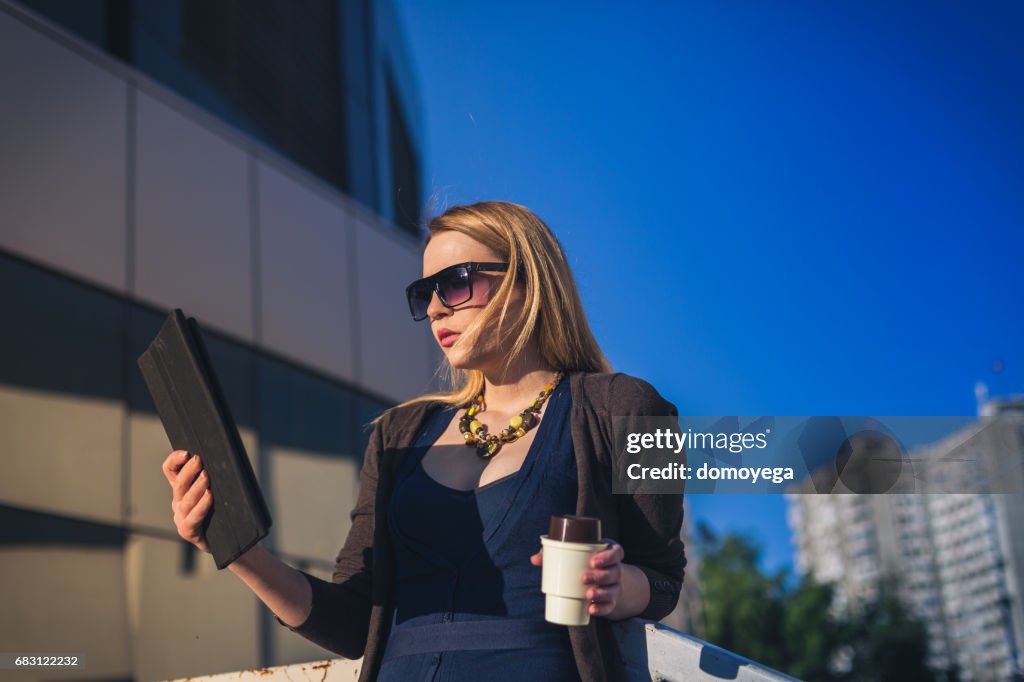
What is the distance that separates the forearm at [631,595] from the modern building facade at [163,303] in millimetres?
6022

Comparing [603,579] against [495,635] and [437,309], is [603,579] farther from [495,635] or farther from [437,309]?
[437,309]

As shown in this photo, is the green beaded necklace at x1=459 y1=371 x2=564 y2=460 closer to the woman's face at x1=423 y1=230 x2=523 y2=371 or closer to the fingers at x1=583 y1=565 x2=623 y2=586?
the woman's face at x1=423 y1=230 x2=523 y2=371

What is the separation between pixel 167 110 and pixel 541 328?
8.07m

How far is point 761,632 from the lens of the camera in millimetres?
53938

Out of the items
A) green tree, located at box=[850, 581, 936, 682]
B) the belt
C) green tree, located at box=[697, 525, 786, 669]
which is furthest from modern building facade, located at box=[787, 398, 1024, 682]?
the belt

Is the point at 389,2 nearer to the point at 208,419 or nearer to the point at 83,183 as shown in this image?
the point at 83,183

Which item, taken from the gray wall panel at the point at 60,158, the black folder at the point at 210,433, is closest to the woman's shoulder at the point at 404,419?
the black folder at the point at 210,433

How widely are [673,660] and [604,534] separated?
1.11 feet

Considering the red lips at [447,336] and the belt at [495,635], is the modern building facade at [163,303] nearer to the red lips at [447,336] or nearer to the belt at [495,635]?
the red lips at [447,336]

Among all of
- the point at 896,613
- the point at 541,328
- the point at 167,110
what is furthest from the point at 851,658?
the point at 541,328

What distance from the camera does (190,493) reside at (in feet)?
6.44

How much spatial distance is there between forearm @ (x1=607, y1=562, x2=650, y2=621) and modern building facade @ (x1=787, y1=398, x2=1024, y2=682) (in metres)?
58.3

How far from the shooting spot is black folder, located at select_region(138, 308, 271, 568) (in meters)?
1.88

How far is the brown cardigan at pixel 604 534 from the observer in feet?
6.62
